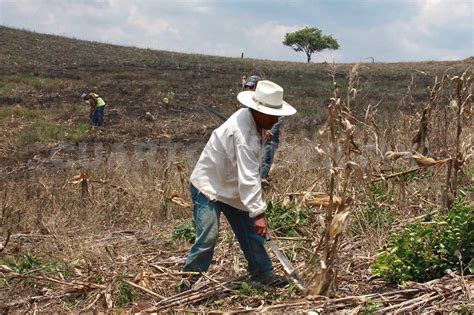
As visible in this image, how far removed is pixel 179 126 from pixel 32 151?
15.6 feet

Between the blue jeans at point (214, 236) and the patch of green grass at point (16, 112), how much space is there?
558 inches

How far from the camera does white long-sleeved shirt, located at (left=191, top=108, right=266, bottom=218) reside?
3791 millimetres

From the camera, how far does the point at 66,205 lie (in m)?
7.04

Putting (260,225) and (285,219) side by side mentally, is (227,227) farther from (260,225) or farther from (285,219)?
(260,225)

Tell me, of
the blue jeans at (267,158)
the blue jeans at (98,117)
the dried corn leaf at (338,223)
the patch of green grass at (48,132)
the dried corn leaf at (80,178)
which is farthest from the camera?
the blue jeans at (98,117)

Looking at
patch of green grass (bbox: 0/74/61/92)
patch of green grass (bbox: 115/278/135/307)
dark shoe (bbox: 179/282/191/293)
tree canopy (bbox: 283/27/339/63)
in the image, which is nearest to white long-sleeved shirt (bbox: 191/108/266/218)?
dark shoe (bbox: 179/282/191/293)

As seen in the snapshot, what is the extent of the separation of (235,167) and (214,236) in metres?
0.50

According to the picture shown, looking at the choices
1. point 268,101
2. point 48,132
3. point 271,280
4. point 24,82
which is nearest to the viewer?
point 268,101

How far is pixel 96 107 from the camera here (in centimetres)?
1594

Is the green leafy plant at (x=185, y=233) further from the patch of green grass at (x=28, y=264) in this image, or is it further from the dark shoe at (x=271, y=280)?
the dark shoe at (x=271, y=280)

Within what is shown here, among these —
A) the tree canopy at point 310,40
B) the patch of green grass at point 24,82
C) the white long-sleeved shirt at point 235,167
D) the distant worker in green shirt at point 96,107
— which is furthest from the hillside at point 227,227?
the tree canopy at point 310,40

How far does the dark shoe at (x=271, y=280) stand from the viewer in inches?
162

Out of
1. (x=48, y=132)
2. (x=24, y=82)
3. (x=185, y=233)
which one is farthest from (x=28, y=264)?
(x=24, y=82)

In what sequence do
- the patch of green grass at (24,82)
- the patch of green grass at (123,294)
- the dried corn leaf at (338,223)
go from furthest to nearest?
the patch of green grass at (24,82)
the patch of green grass at (123,294)
the dried corn leaf at (338,223)
